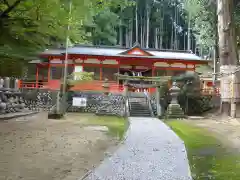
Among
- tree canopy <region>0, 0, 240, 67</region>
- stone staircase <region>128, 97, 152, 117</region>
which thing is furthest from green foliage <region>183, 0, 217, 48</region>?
stone staircase <region>128, 97, 152, 117</region>

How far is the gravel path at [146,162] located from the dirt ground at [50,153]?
1.22 ft

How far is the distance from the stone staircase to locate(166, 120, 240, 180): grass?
8.15 m

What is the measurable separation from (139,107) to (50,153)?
1187cm

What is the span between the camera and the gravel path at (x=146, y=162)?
4.45 metres

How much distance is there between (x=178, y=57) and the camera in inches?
954

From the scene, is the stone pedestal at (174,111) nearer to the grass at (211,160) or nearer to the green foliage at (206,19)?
the grass at (211,160)

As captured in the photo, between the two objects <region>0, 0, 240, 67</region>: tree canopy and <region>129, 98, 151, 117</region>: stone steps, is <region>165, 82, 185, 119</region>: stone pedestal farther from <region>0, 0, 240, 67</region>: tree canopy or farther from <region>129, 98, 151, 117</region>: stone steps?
<region>0, 0, 240, 67</region>: tree canopy

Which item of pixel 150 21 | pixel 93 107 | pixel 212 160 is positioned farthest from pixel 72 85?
pixel 150 21

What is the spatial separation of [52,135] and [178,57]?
692 inches

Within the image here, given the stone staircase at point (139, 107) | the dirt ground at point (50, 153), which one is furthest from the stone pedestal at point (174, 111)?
A: the dirt ground at point (50, 153)

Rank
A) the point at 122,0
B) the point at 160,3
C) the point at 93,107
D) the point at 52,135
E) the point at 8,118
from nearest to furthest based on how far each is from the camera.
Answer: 1. the point at 122,0
2. the point at 52,135
3. the point at 8,118
4. the point at 93,107
5. the point at 160,3

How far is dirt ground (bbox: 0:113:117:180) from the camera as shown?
464cm

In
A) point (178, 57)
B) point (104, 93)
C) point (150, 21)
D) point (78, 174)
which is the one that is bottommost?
point (78, 174)

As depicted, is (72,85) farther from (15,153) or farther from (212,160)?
(212,160)
